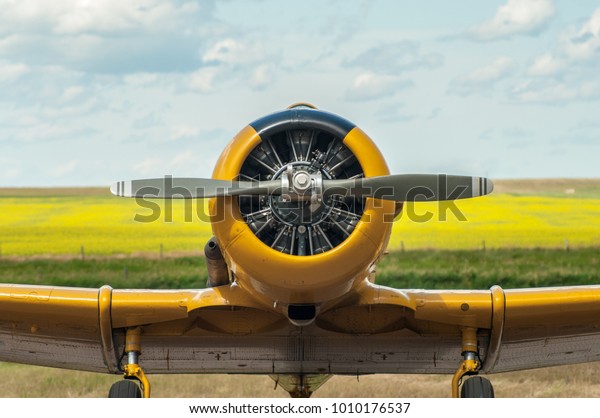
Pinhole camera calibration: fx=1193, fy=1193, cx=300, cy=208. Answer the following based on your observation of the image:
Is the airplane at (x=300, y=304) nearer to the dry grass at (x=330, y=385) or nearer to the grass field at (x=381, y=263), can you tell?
the dry grass at (x=330, y=385)

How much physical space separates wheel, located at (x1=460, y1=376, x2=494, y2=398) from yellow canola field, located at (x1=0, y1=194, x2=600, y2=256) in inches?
695

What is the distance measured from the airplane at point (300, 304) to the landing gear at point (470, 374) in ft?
0.06

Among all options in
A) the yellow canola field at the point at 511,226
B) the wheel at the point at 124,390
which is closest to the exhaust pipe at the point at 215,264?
the wheel at the point at 124,390

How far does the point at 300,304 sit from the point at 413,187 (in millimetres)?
1565

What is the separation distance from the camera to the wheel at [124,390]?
39.6ft

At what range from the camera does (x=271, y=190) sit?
10.9 meters

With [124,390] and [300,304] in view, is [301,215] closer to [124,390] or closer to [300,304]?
[300,304]

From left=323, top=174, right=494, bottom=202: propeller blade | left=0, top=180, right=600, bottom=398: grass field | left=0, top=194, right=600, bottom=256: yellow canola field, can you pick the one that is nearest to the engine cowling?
left=323, top=174, right=494, bottom=202: propeller blade

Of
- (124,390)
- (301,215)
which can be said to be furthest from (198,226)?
(301,215)

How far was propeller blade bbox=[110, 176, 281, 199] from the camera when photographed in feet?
35.9

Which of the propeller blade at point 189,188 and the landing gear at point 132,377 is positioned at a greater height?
the propeller blade at point 189,188

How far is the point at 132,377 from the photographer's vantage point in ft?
41.0

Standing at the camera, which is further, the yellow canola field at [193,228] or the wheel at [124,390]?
the yellow canola field at [193,228]

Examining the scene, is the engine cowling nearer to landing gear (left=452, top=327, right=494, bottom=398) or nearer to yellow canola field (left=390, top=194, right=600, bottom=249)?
landing gear (left=452, top=327, right=494, bottom=398)
